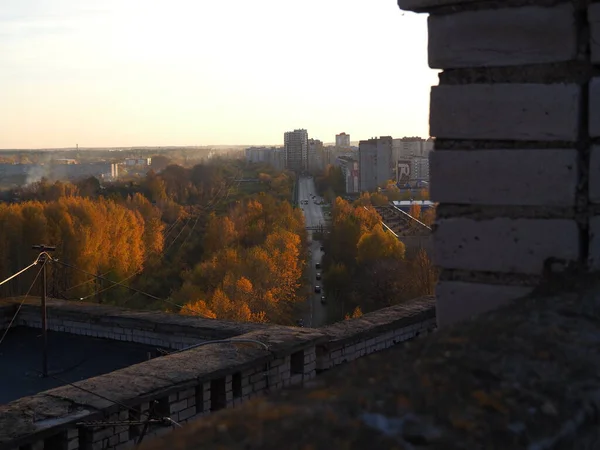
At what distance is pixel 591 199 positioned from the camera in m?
2.91

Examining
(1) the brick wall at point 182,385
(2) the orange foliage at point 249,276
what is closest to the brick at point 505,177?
(1) the brick wall at point 182,385

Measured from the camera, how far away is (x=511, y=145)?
10.1ft

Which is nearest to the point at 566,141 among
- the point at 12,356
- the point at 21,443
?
the point at 21,443

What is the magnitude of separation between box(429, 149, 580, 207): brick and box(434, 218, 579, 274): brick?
9cm

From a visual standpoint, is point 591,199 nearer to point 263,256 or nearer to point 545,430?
point 545,430

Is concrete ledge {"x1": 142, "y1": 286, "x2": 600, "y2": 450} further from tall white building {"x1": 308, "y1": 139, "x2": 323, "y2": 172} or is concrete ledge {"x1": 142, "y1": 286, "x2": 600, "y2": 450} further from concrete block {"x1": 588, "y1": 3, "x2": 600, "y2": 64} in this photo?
tall white building {"x1": 308, "y1": 139, "x2": 323, "y2": 172}

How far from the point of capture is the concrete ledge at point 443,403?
138 centimetres

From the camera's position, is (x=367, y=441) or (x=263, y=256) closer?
→ (x=367, y=441)

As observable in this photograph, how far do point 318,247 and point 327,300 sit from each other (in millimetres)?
19343

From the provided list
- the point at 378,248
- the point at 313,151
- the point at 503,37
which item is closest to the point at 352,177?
the point at 378,248

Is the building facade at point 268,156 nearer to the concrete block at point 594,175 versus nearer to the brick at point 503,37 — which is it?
the brick at point 503,37

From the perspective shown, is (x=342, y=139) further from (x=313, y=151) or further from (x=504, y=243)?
(x=504, y=243)

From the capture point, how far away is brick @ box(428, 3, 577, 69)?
2928 millimetres

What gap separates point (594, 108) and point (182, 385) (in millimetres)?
2838
